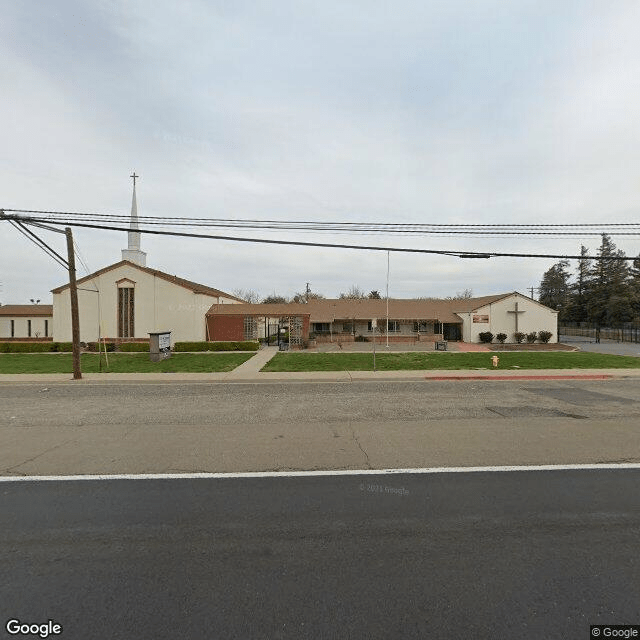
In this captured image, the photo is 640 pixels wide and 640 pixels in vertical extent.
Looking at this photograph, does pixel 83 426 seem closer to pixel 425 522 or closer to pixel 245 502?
pixel 245 502

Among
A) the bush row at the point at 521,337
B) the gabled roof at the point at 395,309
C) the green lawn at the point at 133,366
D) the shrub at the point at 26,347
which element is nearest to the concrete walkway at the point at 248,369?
the green lawn at the point at 133,366

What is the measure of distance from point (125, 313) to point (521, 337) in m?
36.4

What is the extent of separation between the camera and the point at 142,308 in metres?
30.1

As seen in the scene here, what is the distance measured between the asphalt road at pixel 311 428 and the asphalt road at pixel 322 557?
34.8 inches

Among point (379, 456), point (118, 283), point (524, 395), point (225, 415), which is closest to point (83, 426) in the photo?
point (225, 415)

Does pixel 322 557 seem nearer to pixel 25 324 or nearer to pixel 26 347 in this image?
pixel 26 347

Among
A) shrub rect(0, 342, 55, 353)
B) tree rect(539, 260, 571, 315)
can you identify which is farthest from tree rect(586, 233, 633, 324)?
shrub rect(0, 342, 55, 353)

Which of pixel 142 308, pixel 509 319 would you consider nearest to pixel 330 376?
pixel 142 308

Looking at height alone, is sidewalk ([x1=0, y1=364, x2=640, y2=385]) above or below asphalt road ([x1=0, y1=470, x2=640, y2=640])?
below

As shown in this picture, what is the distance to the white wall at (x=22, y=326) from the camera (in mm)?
34656

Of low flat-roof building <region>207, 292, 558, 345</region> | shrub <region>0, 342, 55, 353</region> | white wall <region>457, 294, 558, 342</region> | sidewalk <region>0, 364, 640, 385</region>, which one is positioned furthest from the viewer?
white wall <region>457, 294, 558, 342</region>

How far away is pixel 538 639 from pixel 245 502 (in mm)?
2999

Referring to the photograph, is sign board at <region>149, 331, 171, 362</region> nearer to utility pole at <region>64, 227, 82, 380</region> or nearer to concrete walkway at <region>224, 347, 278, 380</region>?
concrete walkway at <region>224, 347, 278, 380</region>

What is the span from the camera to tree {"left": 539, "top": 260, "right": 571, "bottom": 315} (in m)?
81.3
